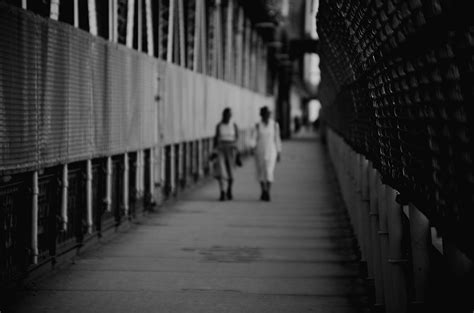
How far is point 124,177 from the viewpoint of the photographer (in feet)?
35.8

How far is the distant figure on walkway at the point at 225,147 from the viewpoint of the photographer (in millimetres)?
14961

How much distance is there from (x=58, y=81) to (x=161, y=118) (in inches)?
222

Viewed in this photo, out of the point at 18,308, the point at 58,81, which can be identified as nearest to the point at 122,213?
the point at 58,81

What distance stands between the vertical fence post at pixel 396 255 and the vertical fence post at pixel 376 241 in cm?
62

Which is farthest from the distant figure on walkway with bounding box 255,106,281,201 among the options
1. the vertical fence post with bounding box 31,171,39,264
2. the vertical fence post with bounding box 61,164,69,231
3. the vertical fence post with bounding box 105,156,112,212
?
the vertical fence post with bounding box 31,171,39,264

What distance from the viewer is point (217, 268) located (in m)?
7.85

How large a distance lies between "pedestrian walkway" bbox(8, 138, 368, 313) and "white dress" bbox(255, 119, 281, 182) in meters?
1.61

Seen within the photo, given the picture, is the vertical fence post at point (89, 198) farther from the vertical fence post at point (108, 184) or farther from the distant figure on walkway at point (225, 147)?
the distant figure on walkway at point (225, 147)

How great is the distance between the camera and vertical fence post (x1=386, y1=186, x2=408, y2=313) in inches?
193

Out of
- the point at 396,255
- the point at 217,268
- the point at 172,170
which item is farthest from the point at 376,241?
the point at 172,170

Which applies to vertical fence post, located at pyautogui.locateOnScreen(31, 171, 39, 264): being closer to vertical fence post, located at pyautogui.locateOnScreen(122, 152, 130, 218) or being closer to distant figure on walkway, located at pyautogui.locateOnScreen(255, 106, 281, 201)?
vertical fence post, located at pyautogui.locateOnScreen(122, 152, 130, 218)

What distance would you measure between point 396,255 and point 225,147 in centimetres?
1006

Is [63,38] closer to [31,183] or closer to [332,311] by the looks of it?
[31,183]

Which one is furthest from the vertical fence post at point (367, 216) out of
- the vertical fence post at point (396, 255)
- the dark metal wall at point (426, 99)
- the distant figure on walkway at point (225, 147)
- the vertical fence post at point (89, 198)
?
the distant figure on walkway at point (225, 147)
